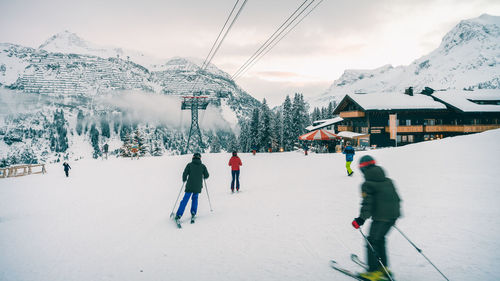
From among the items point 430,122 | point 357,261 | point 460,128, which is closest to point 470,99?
point 460,128

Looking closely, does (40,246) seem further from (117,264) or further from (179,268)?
(179,268)

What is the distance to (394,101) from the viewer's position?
126 ft

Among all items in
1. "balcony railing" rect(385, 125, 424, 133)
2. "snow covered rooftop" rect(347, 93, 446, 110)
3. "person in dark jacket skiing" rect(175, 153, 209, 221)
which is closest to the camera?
"person in dark jacket skiing" rect(175, 153, 209, 221)

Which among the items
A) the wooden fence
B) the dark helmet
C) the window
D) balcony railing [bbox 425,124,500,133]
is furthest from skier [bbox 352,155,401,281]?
the window

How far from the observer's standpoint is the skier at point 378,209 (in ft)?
12.2

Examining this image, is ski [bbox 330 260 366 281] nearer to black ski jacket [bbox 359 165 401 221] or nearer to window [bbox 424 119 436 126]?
black ski jacket [bbox 359 165 401 221]

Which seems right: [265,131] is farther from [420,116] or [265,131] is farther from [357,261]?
[357,261]

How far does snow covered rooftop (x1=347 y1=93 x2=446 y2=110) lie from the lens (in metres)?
36.9

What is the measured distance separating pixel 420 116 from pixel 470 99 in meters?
10.8

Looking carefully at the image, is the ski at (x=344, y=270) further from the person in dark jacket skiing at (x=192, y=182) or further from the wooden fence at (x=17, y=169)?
the wooden fence at (x=17, y=169)

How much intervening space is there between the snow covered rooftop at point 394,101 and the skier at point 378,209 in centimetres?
3638

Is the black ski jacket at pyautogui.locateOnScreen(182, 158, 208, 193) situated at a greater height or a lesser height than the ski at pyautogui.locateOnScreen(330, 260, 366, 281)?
greater

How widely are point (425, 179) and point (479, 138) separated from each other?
8.42 meters

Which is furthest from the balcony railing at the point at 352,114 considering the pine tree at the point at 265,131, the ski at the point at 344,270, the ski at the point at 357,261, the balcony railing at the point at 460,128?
the ski at the point at 344,270
